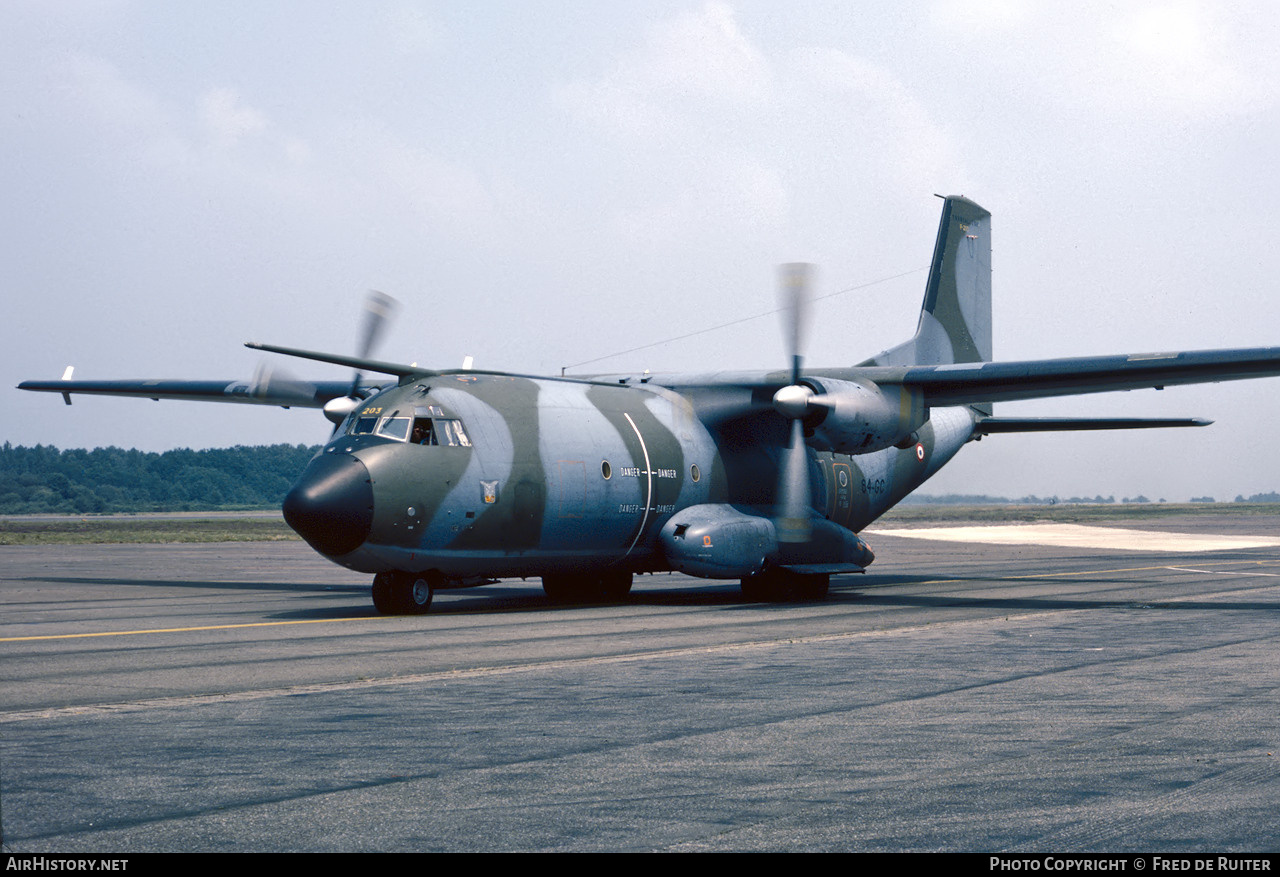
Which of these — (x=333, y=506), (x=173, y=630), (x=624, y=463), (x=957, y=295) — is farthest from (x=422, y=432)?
(x=957, y=295)

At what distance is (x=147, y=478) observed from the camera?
510ft

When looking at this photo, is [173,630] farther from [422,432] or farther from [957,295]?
[957,295]

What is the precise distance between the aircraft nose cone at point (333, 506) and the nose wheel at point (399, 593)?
1453 mm

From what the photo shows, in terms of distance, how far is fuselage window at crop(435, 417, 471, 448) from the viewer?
65.7 ft

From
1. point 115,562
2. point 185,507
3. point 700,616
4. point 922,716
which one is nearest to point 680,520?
point 700,616

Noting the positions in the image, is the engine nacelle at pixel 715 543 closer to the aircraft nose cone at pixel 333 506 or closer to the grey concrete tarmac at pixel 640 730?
the grey concrete tarmac at pixel 640 730

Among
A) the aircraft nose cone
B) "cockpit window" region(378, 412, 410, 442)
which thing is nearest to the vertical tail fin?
"cockpit window" region(378, 412, 410, 442)

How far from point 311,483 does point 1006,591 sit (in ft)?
45.8

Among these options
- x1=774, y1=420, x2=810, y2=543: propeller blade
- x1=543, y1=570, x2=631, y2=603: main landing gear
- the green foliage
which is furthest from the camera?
the green foliage

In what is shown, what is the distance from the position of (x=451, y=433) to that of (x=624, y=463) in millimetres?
3786

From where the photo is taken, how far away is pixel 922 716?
10.2 metres

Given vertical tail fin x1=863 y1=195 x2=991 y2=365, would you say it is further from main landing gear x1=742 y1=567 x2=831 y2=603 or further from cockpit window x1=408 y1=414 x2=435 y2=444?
cockpit window x1=408 y1=414 x2=435 y2=444

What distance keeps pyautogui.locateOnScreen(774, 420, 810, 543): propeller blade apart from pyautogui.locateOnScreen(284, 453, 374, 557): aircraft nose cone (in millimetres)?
9092
